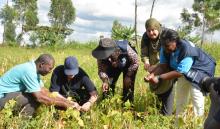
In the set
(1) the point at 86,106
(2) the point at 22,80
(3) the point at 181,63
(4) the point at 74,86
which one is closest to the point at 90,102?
(1) the point at 86,106

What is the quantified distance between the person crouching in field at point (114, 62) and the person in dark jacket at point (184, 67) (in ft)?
1.97

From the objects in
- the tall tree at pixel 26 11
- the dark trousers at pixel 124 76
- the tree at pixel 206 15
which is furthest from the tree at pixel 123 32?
the tall tree at pixel 26 11

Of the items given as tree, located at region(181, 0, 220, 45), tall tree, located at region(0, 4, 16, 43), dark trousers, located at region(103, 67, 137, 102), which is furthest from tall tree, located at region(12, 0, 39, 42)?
dark trousers, located at region(103, 67, 137, 102)

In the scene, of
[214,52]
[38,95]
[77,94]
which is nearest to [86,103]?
[77,94]

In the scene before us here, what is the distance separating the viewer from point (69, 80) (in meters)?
5.66

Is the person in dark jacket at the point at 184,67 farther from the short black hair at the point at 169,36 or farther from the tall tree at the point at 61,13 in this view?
the tall tree at the point at 61,13

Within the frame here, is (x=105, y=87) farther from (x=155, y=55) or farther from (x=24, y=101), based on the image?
(x=24, y=101)

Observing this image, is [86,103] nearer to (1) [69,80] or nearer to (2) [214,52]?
(1) [69,80]

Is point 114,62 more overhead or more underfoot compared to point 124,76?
more overhead

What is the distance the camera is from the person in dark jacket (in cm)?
477

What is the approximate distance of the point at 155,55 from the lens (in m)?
6.02

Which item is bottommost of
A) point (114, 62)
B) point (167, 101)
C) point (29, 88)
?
point (167, 101)

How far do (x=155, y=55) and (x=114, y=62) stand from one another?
0.60m

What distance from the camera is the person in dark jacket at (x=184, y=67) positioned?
4766 mm
